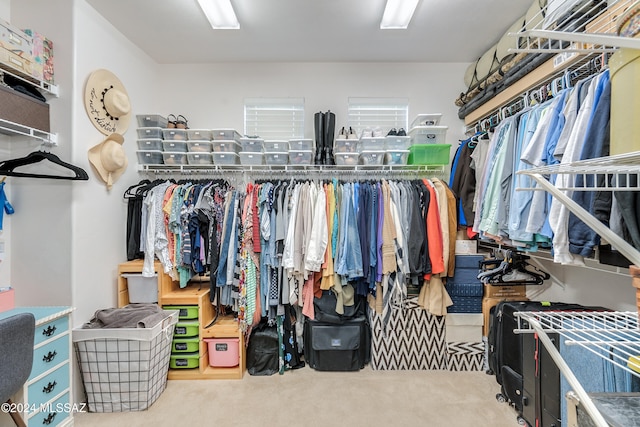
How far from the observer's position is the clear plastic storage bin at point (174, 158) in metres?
2.48

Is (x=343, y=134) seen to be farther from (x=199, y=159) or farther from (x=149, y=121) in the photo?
(x=149, y=121)

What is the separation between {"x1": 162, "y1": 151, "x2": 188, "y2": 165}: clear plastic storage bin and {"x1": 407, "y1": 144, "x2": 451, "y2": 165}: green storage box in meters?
2.08

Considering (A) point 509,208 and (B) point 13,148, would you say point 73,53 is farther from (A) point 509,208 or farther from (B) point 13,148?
(A) point 509,208

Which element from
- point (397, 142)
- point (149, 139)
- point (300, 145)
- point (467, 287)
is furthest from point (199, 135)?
point (467, 287)

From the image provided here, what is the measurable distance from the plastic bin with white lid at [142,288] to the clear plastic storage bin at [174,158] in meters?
1.01

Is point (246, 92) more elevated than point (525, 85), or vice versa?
point (246, 92)

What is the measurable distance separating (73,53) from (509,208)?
3039mm

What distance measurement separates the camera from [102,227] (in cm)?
210

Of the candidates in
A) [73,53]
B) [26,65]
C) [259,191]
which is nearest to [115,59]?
[73,53]

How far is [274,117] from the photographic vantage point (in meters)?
2.84

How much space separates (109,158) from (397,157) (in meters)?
2.32

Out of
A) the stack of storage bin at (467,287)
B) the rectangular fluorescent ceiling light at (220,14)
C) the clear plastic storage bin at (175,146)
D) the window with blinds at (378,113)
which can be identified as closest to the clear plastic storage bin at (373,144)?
the window with blinds at (378,113)

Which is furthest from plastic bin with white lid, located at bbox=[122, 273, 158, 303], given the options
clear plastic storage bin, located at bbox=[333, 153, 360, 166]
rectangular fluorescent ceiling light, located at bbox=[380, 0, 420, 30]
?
rectangular fluorescent ceiling light, located at bbox=[380, 0, 420, 30]

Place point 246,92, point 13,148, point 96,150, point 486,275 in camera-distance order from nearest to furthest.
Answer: point 13,148
point 96,150
point 486,275
point 246,92
